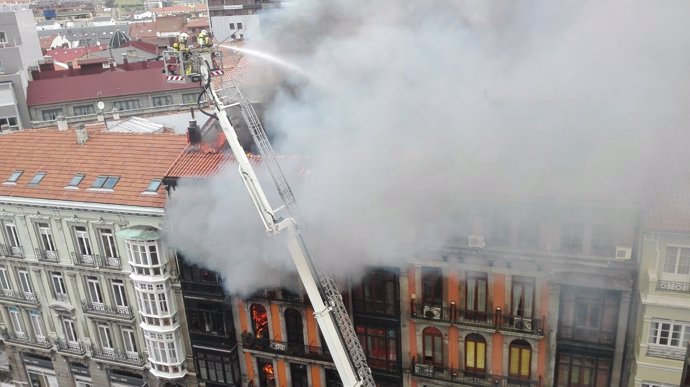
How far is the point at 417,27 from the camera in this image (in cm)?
1141

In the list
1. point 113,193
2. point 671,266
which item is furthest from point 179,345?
point 671,266

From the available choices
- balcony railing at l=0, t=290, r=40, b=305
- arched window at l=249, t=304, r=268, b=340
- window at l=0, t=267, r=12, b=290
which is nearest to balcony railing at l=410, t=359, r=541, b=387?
arched window at l=249, t=304, r=268, b=340

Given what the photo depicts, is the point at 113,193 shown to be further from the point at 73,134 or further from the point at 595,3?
the point at 595,3

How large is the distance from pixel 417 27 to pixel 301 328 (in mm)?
10496

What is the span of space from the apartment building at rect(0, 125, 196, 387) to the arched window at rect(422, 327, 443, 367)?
8356mm

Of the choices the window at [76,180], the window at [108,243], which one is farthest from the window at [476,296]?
the window at [76,180]

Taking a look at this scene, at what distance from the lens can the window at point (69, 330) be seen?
22.2 metres

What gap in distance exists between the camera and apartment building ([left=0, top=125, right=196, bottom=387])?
761 inches

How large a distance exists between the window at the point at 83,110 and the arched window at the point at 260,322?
24.9 metres

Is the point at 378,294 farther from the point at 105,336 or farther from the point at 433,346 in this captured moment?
the point at 105,336

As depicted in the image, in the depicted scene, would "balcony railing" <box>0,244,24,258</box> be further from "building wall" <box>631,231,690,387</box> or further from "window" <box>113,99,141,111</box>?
"building wall" <box>631,231,690,387</box>

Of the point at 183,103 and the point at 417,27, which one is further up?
the point at 417,27

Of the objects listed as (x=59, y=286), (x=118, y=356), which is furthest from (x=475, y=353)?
(x=59, y=286)

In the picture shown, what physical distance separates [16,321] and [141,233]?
9024 millimetres
